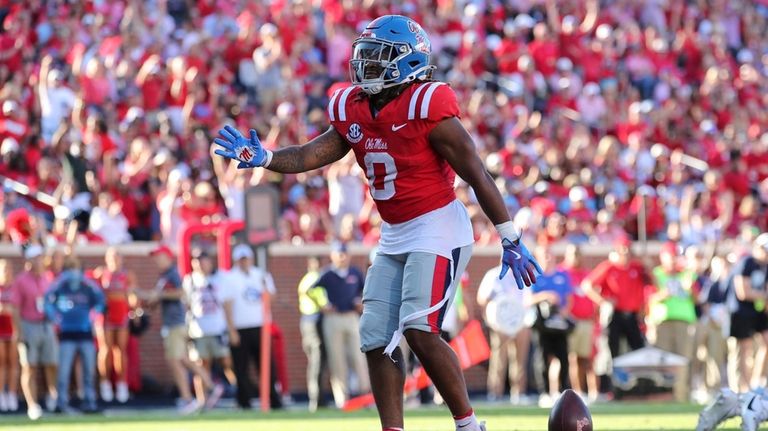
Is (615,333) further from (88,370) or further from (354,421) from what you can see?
(88,370)

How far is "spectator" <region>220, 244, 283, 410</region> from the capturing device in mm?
16500

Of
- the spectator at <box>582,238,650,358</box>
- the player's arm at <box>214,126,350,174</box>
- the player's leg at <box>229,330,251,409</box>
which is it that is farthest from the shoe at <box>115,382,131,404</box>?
the player's arm at <box>214,126,350,174</box>

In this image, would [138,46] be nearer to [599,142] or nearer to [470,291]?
[470,291]

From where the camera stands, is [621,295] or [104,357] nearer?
[104,357]

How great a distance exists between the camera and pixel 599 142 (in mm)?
23031

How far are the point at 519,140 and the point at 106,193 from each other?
661 centimetres

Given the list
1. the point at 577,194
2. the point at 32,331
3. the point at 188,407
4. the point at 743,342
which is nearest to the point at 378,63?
the point at 32,331

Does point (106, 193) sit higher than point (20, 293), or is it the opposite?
point (106, 193)

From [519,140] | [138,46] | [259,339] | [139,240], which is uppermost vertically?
[138,46]

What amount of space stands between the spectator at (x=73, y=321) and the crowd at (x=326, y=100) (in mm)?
1169

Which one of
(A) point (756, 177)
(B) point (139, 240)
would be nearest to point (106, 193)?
(B) point (139, 240)

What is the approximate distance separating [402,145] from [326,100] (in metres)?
13.7

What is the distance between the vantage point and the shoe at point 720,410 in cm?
903

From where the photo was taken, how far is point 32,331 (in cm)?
1614
